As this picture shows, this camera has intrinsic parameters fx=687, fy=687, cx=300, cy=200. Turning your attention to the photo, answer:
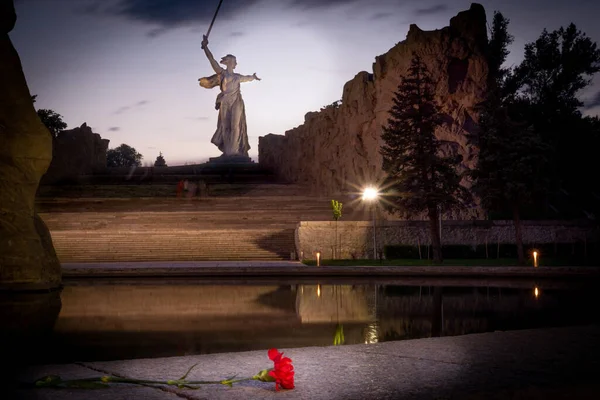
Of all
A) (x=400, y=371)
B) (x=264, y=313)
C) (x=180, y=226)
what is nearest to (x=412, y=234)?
(x=180, y=226)

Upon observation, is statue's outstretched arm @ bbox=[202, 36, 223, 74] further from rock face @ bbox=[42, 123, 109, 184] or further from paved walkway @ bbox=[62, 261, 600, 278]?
paved walkway @ bbox=[62, 261, 600, 278]

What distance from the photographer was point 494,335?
9.50 metres

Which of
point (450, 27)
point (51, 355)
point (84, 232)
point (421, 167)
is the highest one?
point (450, 27)

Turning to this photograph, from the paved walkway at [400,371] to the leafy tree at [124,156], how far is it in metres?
115

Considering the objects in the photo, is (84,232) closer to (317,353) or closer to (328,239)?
(328,239)

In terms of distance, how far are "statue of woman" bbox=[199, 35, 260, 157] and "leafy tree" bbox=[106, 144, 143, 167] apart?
66.8 m

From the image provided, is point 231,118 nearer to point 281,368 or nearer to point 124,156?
point 281,368

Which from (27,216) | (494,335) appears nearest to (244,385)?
(494,335)

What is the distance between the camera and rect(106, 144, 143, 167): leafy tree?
120125mm

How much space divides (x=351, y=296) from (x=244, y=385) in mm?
10416

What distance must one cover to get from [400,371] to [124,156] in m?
120

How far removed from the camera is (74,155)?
5959 cm

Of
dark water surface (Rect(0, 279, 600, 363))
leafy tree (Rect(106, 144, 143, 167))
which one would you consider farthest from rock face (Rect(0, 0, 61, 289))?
leafy tree (Rect(106, 144, 143, 167))

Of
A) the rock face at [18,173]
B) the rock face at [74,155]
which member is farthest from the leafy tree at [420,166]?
the rock face at [74,155]
